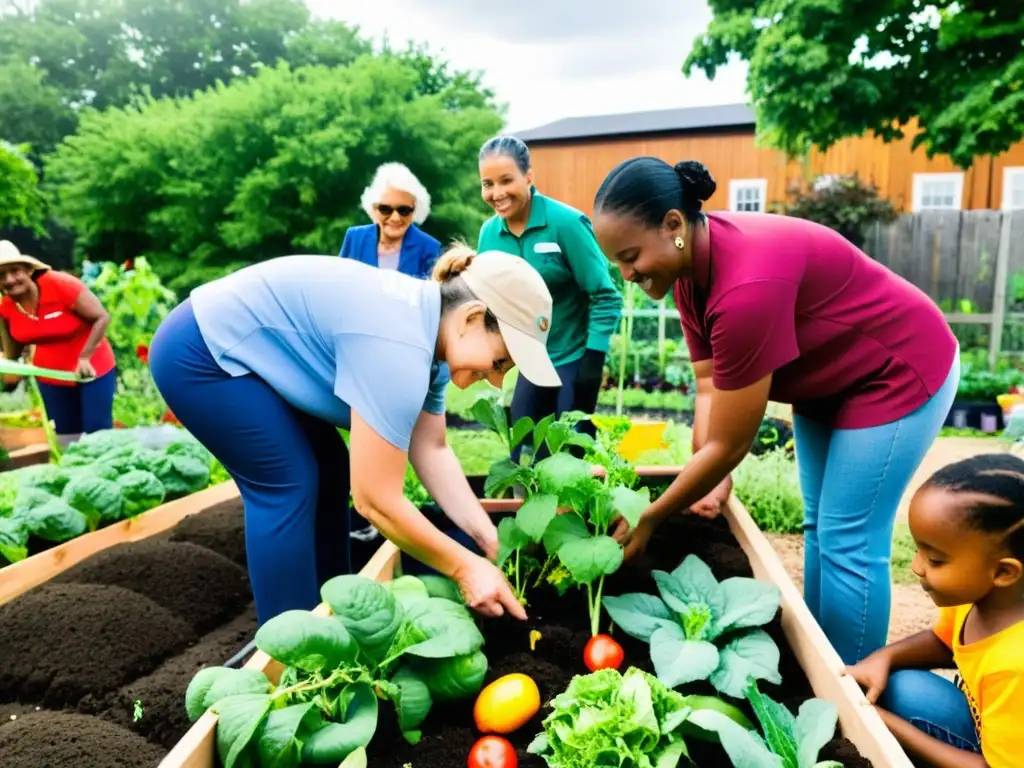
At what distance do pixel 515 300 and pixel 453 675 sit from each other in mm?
714

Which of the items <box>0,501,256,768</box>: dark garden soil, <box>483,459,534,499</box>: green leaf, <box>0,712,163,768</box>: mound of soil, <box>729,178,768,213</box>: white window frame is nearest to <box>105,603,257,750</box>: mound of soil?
<box>0,501,256,768</box>: dark garden soil

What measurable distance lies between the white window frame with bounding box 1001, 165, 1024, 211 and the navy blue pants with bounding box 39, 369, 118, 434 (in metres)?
16.6

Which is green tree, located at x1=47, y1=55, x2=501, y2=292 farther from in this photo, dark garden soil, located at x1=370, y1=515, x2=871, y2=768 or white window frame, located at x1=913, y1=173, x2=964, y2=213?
white window frame, located at x1=913, y1=173, x2=964, y2=213

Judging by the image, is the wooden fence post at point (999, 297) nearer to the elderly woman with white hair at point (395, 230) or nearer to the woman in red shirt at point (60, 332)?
the elderly woman with white hair at point (395, 230)

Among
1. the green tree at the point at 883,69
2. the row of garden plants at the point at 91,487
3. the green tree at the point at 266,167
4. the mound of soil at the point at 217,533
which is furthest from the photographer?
the green tree at the point at 266,167

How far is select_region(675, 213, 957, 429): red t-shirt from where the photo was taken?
1463mm

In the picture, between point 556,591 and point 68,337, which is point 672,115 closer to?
point 68,337

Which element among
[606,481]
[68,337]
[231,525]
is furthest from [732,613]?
[68,337]

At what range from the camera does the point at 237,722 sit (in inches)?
40.9

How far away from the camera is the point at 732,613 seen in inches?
57.5

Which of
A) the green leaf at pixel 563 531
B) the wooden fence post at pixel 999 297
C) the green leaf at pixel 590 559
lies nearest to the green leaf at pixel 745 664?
the green leaf at pixel 590 559

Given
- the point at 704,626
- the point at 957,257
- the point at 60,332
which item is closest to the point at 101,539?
the point at 60,332

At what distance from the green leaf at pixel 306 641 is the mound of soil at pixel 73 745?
50 centimetres

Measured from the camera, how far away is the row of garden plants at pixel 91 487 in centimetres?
259
